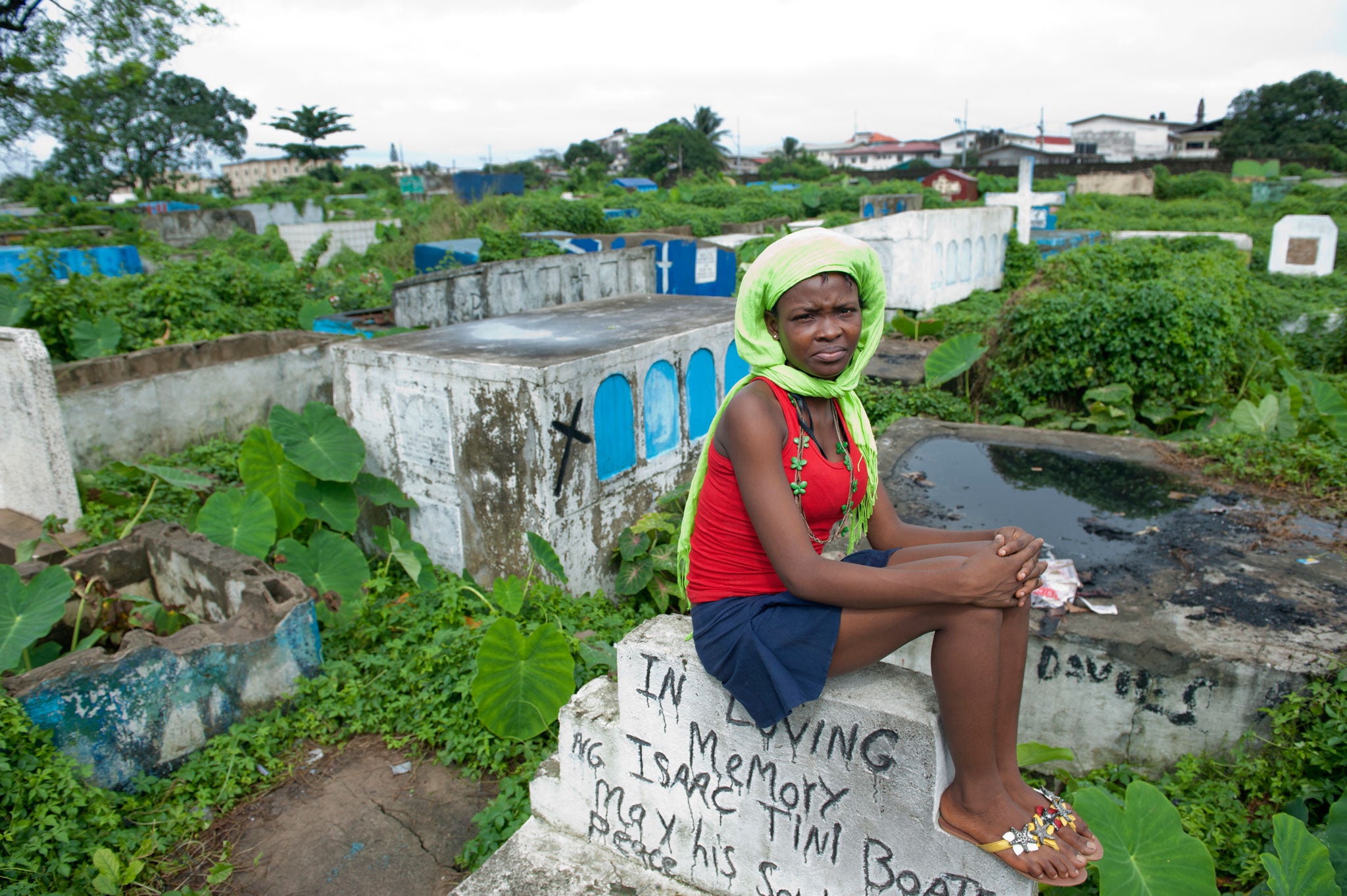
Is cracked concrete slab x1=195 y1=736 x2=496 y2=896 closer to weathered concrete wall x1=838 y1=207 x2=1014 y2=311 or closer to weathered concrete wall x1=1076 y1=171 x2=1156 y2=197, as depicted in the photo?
weathered concrete wall x1=838 y1=207 x2=1014 y2=311

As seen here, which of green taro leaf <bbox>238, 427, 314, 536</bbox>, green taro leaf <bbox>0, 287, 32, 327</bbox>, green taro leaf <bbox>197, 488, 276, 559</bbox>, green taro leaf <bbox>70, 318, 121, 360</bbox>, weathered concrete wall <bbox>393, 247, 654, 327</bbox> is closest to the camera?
green taro leaf <bbox>197, 488, 276, 559</bbox>

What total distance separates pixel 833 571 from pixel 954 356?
264 inches

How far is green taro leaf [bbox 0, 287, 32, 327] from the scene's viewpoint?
261 inches

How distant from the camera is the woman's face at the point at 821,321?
195cm

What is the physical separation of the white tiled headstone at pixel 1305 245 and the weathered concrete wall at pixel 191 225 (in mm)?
26367

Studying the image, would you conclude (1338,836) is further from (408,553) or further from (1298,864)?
(408,553)

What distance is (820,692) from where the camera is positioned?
77.4 inches

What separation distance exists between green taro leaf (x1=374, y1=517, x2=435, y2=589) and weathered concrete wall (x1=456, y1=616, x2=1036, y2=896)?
→ 8.54ft

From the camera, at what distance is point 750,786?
2205mm

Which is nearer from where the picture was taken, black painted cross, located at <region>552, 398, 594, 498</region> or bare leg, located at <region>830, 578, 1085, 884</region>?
bare leg, located at <region>830, 578, 1085, 884</region>

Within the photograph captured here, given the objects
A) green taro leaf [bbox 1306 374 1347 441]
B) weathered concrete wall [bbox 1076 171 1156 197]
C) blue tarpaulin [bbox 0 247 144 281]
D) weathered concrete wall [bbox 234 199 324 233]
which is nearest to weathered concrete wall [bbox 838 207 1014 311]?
green taro leaf [bbox 1306 374 1347 441]

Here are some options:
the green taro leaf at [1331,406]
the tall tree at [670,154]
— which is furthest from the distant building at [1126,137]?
the green taro leaf at [1331,406]

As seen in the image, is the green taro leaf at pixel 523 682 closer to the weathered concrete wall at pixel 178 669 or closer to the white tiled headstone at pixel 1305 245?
the weathered concrete wall at pixel 178 669

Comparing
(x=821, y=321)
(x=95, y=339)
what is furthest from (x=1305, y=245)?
(x=95, y=339)
